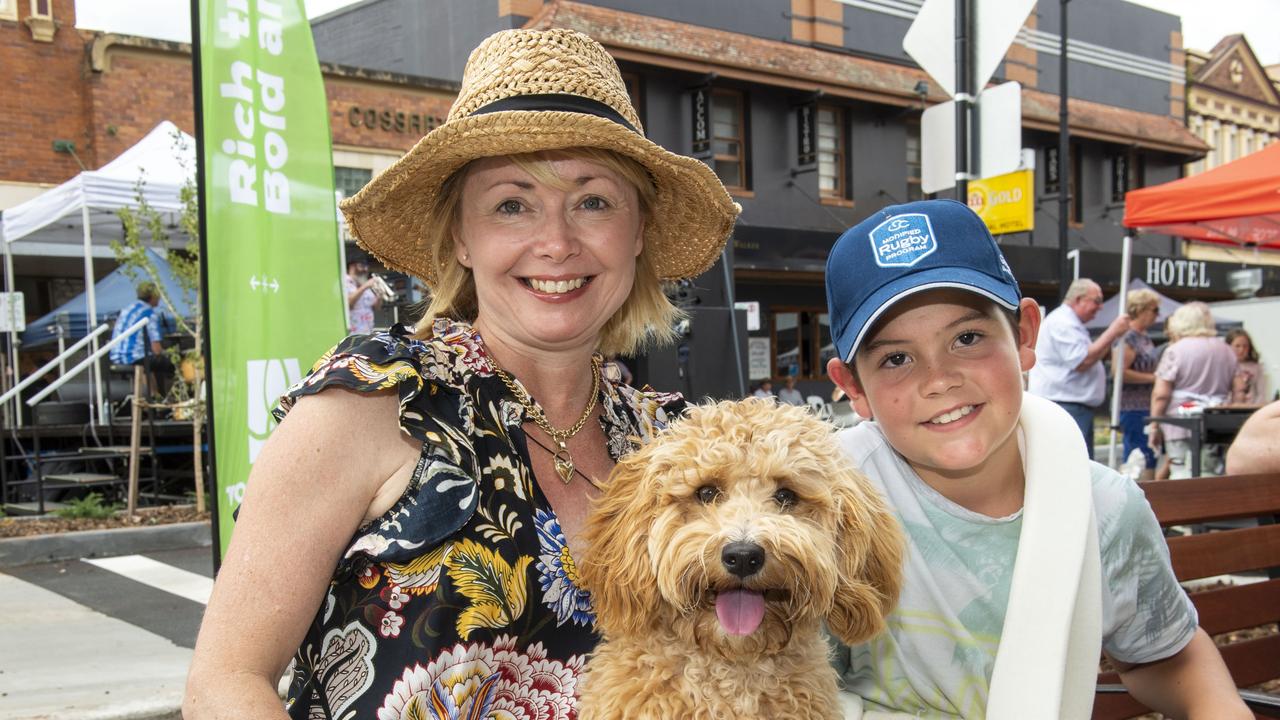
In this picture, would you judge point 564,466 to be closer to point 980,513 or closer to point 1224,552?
point 980,513

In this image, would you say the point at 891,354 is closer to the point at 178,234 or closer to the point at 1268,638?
the point at 1268,638

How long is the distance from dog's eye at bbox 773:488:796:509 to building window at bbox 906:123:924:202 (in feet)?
79.3

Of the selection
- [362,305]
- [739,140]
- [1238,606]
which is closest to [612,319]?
[1238,606]

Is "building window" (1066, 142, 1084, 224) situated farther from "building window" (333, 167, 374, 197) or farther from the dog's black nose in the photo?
the dog's black nose

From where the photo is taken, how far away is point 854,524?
1.99 metres

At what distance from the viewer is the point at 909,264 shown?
209 cm

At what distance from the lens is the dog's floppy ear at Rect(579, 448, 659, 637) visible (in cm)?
188

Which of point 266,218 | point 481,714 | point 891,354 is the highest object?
point 266,218

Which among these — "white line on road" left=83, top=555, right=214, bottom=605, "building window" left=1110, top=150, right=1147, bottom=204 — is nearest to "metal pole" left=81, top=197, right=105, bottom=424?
"white line on road" left=83, top=555, right=214, bottom=605

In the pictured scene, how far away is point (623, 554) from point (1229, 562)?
208 cm

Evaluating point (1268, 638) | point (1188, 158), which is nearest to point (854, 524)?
point (1268, 638)

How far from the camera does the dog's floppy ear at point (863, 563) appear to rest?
1.95m

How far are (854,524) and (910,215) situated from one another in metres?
0.69

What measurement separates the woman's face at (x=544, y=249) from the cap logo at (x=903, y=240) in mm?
578
